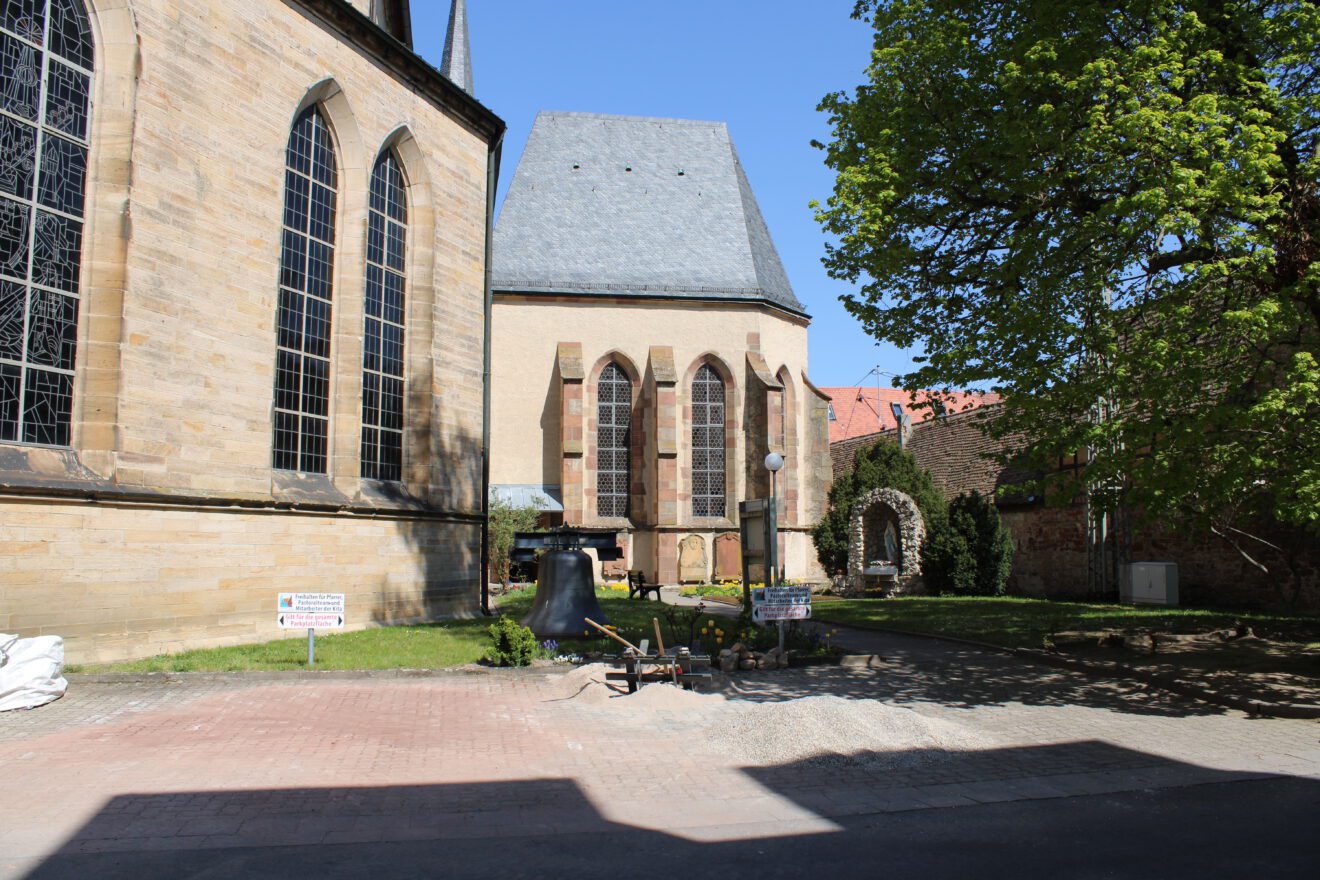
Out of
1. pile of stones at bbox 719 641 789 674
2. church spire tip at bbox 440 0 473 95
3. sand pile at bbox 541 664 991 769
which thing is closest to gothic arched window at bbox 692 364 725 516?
church spire tip at bbox 440 0 473 95

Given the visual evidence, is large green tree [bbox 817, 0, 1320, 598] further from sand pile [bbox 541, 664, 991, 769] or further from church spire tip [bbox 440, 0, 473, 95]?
church spire tip [bbox 440, 0, 473, 95]

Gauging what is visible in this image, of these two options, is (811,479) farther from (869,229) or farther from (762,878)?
(762,878)

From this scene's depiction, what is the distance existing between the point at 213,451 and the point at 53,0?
234 inches

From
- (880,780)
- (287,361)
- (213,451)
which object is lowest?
(880,780)

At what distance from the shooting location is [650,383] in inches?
1294

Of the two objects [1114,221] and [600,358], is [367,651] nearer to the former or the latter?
[1114,221]

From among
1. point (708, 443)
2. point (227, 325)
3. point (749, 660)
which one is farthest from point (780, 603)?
point (708, 443)

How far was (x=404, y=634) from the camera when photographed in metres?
15.4

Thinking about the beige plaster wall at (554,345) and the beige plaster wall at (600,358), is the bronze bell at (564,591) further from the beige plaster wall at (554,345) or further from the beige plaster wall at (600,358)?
the beige plaster wall at (554,345)

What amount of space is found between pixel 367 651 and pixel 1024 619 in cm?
1230

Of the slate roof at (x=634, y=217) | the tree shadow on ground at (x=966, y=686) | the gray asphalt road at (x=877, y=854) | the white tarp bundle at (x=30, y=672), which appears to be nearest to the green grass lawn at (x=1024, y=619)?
the tree shadow on ground at (x=966, y=686)

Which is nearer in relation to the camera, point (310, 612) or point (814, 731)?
point (814, 731)

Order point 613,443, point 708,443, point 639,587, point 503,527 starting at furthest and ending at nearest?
1. point 708,443
2. point 613,443
3. point 503,527
4. point 639,587

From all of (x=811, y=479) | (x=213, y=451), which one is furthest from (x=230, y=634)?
(x=811, y=479)
